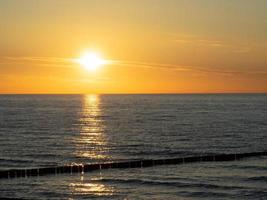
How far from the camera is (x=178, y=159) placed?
6450cm

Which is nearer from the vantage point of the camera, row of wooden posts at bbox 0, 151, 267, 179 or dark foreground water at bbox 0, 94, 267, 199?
dark foreground water at bbox 0, 94, 267, 199

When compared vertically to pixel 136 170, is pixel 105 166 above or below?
above

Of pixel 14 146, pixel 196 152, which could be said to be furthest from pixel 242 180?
pixel 14 146

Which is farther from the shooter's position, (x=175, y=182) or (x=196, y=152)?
(x=196, y=152)

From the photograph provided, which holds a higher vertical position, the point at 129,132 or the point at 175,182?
the point at 129,132

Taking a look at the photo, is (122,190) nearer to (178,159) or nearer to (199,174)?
(199,174)

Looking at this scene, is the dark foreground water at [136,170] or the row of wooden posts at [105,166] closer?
the dark foreground water at [136,170]

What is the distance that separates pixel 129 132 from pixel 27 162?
47922 millimetres

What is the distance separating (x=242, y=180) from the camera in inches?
2064

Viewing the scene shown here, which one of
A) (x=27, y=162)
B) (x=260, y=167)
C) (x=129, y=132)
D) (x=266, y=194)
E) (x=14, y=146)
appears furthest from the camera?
(x=129, y=132)

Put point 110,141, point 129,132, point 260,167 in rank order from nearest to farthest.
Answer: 1. point 260,167
2. point 110,141
3. point 129,132

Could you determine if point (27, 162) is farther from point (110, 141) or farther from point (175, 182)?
point (110, 141)

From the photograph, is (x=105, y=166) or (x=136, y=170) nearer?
(x=136, y=170)

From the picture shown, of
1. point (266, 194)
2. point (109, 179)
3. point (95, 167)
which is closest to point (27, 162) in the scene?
point (95, 167)
